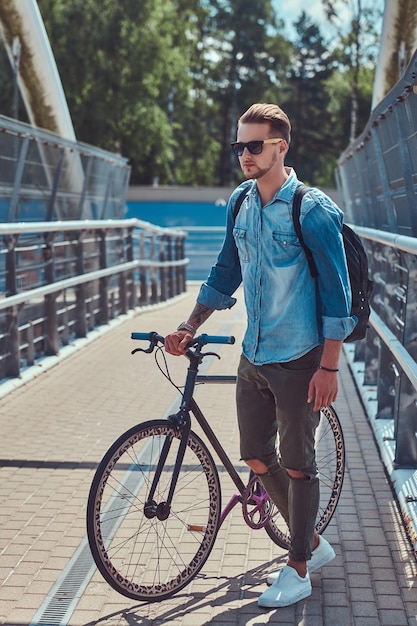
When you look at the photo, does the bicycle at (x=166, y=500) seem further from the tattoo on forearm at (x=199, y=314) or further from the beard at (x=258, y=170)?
the beard at (x=258, y=170)

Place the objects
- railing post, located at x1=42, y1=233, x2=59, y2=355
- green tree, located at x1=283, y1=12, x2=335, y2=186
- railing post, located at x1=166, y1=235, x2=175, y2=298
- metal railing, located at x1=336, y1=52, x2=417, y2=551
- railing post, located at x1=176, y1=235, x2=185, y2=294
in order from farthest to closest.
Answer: green tree, located at x1=283, y1=12, x2=335, y2=186 → railing post, located at x1=176, y1=235, x2=185, y2=294 → railing post, located at x1=166, y1=235, x2=175, y2=298 → railing post, located at x1=42, y1=233, x2=59, y2=355 → metal railing, located at x1=336, y1=52, x2=417, y2=551

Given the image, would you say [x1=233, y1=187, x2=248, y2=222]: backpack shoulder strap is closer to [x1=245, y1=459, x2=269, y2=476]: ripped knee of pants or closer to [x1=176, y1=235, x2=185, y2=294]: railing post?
[x1=245, y1=459, x2=269, y2=476]: ripped knee of pants

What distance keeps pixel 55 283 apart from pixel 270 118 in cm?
670

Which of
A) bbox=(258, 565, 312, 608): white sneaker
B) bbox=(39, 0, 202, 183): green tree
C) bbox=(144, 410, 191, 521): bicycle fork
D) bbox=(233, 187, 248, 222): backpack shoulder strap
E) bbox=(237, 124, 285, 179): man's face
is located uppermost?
bbox=(39, 0, 202, 183): green tree

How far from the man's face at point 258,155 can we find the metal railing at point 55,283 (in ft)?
16.0

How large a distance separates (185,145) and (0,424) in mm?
55681

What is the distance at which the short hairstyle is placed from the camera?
13.0 ft

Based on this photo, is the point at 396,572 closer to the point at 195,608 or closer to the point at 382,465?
the point at 195,608

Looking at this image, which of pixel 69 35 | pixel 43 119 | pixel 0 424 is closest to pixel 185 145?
pixel 69 35

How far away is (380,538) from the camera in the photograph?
17.1ft

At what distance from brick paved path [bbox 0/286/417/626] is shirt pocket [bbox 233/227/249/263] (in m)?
1.33

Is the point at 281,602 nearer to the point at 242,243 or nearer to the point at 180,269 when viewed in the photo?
the point at 242,243

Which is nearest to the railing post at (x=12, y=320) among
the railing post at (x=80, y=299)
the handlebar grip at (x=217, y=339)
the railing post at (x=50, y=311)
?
the railing post at (x=50, y=311)

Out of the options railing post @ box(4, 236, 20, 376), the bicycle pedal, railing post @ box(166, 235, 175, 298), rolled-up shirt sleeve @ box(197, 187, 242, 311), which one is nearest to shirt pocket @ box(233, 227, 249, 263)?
rolled-up shirt sleeve @ box(197, 187, 242, 311)
